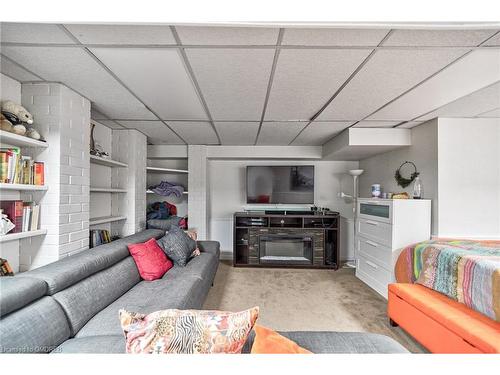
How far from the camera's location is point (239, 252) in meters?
4.14

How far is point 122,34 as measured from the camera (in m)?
1.23

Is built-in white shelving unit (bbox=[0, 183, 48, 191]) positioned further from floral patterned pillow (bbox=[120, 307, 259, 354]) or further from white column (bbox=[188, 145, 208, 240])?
white column (bbox=[188, 145, 208, 240])

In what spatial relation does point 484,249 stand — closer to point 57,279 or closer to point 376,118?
point 376,118

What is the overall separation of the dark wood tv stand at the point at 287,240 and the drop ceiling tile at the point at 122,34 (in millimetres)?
3140

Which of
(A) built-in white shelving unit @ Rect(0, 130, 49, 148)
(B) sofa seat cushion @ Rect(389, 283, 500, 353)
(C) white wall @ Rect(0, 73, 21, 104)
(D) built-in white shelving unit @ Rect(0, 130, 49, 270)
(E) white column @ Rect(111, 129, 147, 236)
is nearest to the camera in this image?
(B) sofa seat cushion @ Rect(389, 283, 500, 353)

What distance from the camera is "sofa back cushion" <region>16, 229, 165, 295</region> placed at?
1.40 metres

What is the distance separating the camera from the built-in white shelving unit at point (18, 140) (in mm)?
1465

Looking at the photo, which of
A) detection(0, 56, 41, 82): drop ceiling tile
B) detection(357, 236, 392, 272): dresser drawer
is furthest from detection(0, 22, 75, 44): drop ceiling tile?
detection(357, 236, 392, 272): dresser drawer

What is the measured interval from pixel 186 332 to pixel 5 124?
6.26 feet

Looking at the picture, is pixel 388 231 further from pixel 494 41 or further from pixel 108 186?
pixel 108 186

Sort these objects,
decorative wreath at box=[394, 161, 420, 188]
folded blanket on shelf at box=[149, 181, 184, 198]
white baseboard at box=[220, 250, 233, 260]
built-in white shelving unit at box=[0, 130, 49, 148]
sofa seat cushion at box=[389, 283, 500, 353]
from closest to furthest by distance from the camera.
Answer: sofa seat cushion at box=[389, 283, 500, 353] → built-in white shelving unit at box=[0, 130, 49, 148] → decorative wreath at box=[394, 161, 420, 188] → folded blanket on shelf at box=[149, 181, 184, 198] → white baseboard at box=[220, 250, 233, 260]

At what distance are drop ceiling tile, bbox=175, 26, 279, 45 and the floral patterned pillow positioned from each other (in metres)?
1.33
